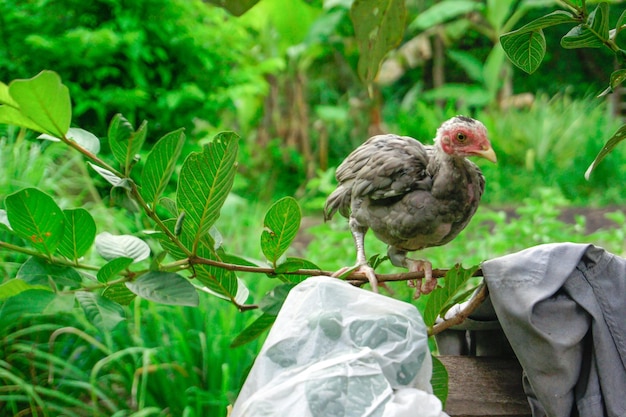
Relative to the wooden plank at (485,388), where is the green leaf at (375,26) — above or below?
above

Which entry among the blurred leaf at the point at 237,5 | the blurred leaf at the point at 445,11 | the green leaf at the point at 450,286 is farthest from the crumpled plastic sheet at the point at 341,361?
the blurred leaf at the point at 445,11

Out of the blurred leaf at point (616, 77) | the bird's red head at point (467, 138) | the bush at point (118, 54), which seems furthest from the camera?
the bush at point (118, 54)

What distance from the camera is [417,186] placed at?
118 cm

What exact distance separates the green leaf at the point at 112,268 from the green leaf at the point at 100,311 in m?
Answer: 0.02

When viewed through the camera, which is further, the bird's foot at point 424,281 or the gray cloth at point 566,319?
the bird's foot at point 424,281

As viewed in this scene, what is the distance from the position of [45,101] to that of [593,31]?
0.59 m

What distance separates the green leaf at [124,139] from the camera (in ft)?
2.26

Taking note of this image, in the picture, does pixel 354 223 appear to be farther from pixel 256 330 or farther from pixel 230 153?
pixel 230 153

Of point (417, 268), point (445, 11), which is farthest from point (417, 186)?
point (445, 11)

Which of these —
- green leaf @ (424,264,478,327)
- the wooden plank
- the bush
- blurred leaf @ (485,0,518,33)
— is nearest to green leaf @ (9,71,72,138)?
green leaf @ (424,264,478,327)

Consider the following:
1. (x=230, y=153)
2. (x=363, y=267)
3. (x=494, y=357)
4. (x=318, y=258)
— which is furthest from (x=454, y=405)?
(x=318, y=258)

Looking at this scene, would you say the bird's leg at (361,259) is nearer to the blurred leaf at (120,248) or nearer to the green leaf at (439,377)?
the green leaf at (439,377)

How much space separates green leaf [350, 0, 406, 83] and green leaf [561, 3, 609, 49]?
1.01 ft

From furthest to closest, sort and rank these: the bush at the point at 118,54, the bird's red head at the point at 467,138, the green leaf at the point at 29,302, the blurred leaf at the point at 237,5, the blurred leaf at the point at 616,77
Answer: the bush at the point at 118,54
the bird's red head at the point at 467,138
the blurred leaf at the point at 237,5
the blurred leaf at the point at 616,77
the green leaf at the point at 29,302
